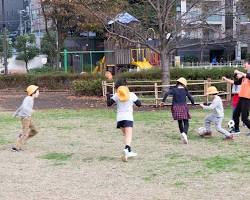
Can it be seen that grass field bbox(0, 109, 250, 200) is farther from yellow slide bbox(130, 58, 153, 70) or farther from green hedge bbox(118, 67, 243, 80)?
yellow slide bbox(130, 58, 153, 70)

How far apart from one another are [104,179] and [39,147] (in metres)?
3.28

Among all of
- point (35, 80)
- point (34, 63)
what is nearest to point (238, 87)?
point (35, 80)

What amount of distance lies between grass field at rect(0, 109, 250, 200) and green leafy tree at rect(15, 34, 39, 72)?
35719 mm

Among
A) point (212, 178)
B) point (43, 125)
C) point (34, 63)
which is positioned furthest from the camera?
point (34, 63)

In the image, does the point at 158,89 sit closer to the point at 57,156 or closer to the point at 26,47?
the point at 57,156

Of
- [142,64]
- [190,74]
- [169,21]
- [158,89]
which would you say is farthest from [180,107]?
[142,64]

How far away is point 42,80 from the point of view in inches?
1199

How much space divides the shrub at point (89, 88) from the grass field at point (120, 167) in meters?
11.9

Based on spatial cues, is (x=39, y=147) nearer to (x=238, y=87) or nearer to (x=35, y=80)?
(x=238, y=87)

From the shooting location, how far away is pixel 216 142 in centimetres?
1044

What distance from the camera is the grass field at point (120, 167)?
660 cm

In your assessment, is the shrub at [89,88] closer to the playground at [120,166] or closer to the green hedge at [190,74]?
the green hedge at [190,74]

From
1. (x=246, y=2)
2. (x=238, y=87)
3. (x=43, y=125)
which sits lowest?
(x=43, y=125)

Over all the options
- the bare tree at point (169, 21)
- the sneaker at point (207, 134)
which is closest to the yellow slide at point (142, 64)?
the bare tree at point (169, 21)
